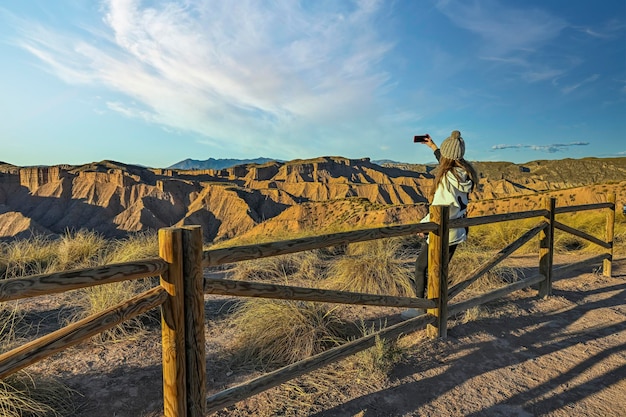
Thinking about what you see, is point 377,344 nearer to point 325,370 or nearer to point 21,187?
point 325,370

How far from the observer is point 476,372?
3383mm

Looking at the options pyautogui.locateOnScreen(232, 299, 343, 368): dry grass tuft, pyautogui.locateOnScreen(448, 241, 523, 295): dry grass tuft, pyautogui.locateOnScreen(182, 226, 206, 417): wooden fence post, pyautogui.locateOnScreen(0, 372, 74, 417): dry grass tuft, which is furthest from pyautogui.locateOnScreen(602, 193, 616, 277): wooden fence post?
pyautogui.locateOnScreen(0, 372, 74, 417): dry grass tuft

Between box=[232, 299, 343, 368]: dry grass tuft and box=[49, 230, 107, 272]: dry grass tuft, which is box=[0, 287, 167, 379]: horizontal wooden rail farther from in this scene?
box=[49, 230, 107, 272]: dry grass tuft

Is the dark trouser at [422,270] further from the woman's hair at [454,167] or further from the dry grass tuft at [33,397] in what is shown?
the dry grass tuft at [33,397]

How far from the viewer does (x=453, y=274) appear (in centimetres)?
634

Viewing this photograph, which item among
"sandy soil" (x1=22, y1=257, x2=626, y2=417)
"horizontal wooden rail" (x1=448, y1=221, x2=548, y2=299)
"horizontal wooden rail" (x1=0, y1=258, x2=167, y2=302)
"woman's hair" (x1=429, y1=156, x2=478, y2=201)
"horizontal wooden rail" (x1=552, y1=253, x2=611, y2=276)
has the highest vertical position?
"woman's hair" (x1=429, y1=156, x2=478, y2=201)

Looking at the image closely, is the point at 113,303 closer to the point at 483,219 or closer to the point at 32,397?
the point at 32,397

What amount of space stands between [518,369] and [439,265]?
3.75 feet

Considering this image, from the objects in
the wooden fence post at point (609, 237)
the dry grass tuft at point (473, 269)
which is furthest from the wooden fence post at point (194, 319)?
the wooden fence post at point (609, 237)

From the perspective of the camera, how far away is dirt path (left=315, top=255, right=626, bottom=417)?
9.40ft

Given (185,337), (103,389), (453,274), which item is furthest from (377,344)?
(453,274)

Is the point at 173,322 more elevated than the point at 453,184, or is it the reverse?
the point at 453,184

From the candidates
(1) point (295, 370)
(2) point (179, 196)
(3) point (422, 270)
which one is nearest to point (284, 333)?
(1) point (295, 370)

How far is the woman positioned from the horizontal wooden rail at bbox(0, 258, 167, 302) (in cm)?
277
